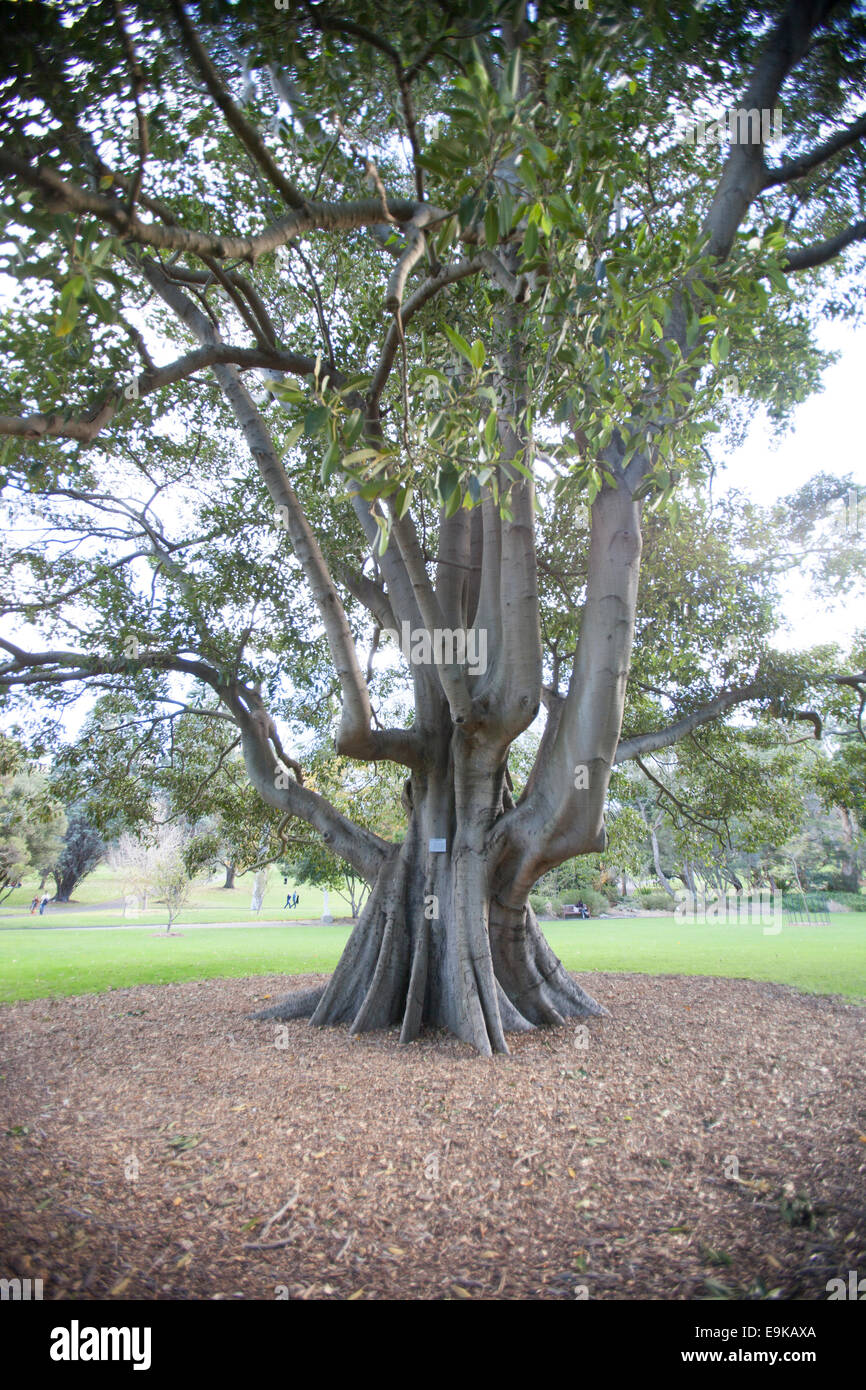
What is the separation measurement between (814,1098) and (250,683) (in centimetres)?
728

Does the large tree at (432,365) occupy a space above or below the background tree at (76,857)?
above

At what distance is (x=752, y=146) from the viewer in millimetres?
5414

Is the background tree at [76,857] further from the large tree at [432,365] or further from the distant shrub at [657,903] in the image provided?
the large tree at [432,365]

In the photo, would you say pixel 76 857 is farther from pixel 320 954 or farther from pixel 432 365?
pixel 432 365

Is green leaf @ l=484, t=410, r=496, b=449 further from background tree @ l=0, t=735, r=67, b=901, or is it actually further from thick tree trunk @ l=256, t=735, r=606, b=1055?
background tree @ l=0, t=735, r=67, b=901

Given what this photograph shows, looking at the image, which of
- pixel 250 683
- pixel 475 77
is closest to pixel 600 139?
pixel 475 77

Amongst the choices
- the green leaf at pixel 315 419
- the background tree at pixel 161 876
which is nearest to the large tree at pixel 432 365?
the green leaf at pixel 315 419

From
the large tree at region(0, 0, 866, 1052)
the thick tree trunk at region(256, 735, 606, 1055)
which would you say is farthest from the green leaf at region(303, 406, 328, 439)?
the thick tree trunk at region(256, 735, 606, 1055)

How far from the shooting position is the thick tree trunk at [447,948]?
6746 millimetres

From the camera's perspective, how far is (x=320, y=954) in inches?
655

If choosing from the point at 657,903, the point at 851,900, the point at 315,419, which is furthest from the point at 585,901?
the point at 315,419

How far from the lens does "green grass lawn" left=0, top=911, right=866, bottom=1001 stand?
1195 centimetres

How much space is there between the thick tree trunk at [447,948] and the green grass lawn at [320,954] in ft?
17.1
